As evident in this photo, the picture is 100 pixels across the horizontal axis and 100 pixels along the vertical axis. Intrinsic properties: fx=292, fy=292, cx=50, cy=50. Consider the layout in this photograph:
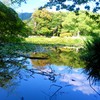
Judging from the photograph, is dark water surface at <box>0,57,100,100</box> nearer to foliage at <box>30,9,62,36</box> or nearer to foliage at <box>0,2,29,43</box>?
foliage at <box>0,2,29,43</box>

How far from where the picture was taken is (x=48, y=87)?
8.45 metres

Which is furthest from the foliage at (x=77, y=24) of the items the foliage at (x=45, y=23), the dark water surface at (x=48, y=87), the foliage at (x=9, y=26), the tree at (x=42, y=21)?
the dark water surface at (x=48, y=87)

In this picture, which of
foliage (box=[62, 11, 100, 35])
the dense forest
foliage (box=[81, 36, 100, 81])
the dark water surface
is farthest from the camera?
the dense forest

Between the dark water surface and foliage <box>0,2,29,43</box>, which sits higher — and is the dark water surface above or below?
below

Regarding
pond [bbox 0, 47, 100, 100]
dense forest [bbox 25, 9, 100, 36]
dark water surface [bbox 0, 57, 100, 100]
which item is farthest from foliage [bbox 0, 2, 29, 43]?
dense forest [bbox 25, 9, 100, 36]

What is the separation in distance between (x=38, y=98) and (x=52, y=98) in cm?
35

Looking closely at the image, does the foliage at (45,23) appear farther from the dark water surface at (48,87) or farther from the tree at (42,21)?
the dark water surface at (48,87)

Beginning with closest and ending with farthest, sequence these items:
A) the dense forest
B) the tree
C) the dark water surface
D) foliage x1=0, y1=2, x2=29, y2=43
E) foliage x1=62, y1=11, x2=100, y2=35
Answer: the dark water surface < foliage x1=0, y1=2, x2=29, y2=43 < foliage x1=62, y1=11, x2=100, y2=35 < the dense forest < the tree

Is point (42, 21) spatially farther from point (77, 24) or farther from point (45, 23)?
point (77, 24)

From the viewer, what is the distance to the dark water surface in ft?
24.2

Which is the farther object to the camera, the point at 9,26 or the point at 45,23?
the point at 45,23

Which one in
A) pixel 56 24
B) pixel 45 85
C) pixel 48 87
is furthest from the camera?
pixel 56 24

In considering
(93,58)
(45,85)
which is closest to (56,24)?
(93,58)

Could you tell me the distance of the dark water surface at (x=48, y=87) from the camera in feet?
24.2
